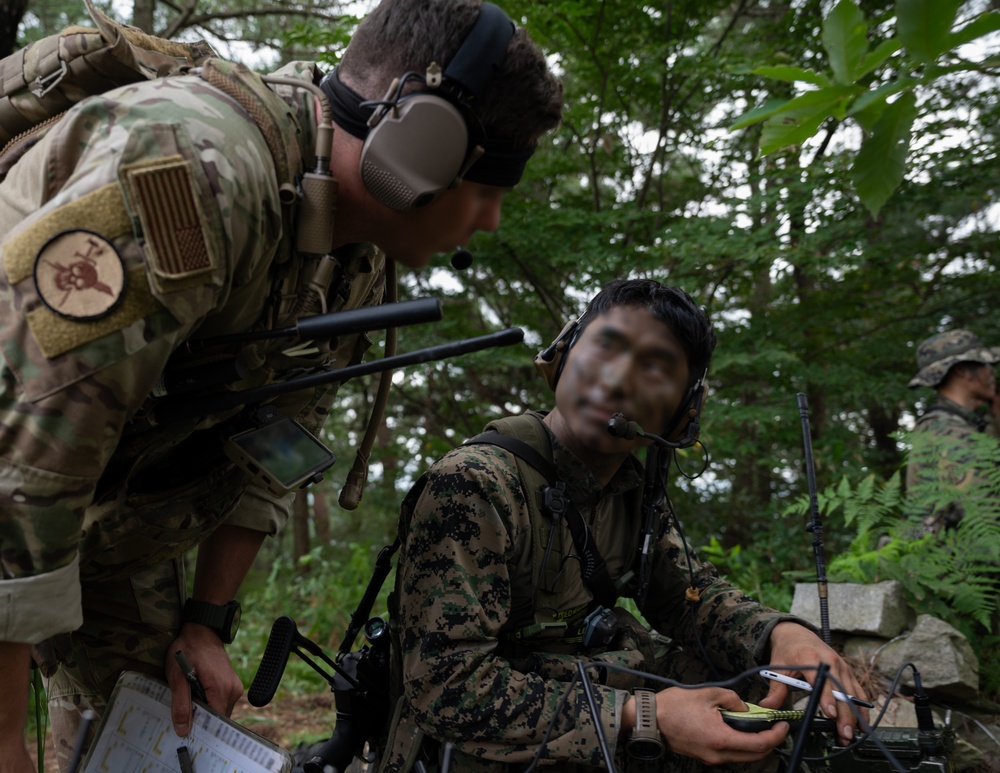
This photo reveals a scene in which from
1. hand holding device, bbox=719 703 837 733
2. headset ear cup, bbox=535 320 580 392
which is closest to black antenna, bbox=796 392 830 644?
hand holding device, bbox=719 703 837 733

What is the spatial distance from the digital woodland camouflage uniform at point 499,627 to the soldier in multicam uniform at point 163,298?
1.45 ft

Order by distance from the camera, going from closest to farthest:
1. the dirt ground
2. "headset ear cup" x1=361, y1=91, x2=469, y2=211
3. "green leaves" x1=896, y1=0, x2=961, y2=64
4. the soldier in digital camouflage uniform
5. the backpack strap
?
1. "green leaves" x1=896, y1=0, x2=961, y2=64
2. "headset ear cup" x1=361, y1=91, x2=469, y2=211
3. the backpack strap
4. the dirt ground
5. the soldier in digital camouflage uniform

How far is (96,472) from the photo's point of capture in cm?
132

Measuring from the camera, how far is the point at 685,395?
7.68 feet

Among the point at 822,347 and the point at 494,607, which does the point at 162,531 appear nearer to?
the point at 494,607

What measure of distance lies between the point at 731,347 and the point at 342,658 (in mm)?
4586

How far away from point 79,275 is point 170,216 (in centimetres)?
16

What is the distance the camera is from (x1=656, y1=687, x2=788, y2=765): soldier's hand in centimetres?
183

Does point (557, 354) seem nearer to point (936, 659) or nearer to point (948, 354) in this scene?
point (936, 659)

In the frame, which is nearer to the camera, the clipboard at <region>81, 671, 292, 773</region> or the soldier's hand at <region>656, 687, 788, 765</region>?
the clipboard at <region>81, 671, 292, 773</region>

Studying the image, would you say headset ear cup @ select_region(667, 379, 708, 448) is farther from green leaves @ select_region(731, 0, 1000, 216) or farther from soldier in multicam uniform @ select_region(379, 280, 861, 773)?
green leaves @ select_region(731, 0, 1000, 216)

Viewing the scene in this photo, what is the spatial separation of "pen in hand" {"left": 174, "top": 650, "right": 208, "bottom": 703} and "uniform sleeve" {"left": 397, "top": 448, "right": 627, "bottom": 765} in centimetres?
47

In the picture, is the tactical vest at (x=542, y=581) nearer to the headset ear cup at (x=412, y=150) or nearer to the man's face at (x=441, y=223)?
the man's face at (x=441, y=223)

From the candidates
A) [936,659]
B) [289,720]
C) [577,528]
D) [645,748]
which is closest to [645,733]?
[645,748]
